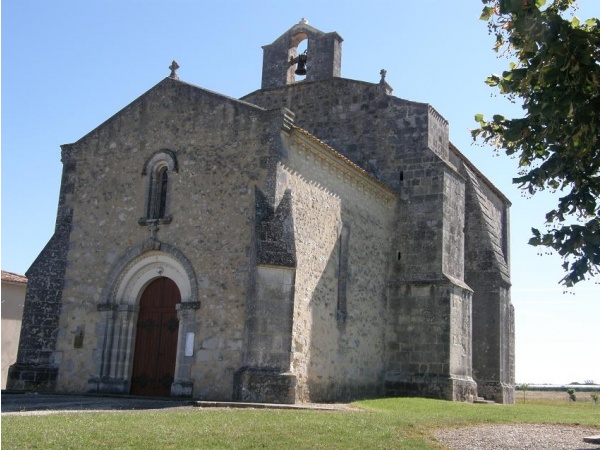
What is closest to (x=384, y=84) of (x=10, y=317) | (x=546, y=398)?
(x=10, y=317)

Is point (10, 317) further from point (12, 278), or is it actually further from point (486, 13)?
point (486, 13)

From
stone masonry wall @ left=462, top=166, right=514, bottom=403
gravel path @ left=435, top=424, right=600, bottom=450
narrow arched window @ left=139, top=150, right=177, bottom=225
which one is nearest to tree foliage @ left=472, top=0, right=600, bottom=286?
gravel path @ left=435, top=424, right=600, bottom=450

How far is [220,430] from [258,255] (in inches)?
233

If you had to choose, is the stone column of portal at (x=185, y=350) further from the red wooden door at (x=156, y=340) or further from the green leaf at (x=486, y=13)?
the green leaf at (x=486, y=13)

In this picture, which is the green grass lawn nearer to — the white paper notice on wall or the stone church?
the stone church

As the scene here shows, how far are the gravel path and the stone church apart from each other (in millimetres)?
4386

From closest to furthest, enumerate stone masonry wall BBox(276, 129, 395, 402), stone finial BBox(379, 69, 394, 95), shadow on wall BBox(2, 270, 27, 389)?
stone masonry wall BBox(276, 129, 395, 402)
stone finial BBox(379, 69, 394, 95)
shadow on wall BBox(2, 270, 27, 389)

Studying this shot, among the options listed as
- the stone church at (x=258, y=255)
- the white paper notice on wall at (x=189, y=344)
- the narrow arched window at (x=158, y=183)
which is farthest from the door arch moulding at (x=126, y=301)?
the narrow arched window at (x=158, y=183)

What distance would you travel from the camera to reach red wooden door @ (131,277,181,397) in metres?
17.2

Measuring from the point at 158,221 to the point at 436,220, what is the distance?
8.50 meters

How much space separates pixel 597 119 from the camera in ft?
23.4

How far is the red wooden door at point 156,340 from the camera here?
17.2m

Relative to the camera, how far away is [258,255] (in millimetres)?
15414

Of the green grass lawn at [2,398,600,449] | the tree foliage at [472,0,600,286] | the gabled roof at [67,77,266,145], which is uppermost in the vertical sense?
the gabled roof at [67,77,266,145]
